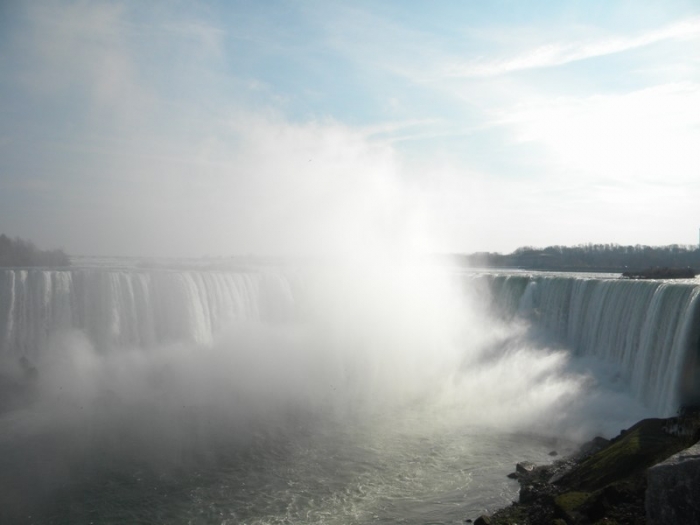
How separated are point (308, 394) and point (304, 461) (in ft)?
18.1

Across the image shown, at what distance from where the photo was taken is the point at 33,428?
13.3 metres

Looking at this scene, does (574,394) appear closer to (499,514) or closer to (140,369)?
(499,514)

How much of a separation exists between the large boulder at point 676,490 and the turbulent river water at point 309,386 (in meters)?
4.16

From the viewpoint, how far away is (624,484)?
25.1 feet

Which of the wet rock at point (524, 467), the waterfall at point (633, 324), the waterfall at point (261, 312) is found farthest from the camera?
the waterfall at point (261, 312)

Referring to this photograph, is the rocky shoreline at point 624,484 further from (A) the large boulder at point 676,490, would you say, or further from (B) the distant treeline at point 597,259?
(B) the distant treeline at point 597,259

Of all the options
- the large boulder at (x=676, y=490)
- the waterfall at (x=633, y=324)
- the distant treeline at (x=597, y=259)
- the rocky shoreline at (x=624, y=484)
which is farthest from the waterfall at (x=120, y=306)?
the distant treeline at (x=597, y=259)

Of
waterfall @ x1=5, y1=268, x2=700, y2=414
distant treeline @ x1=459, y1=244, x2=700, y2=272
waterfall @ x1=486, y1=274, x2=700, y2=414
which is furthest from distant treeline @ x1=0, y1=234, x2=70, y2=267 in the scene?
distant treeline @ x1=459, y1=244, x2=700, y2=272

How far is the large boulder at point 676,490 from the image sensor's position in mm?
5312

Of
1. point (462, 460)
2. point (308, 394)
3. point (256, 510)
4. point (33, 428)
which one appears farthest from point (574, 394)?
point (33, 428)

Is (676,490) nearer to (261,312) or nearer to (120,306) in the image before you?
(120,306)

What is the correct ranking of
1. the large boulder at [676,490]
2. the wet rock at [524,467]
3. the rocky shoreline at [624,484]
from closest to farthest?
1. the large boulder at [676,490]
2. the rocky shoreline at [624,484]
3. the wet rock at [524,467]

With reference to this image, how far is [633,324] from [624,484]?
10.5 metres

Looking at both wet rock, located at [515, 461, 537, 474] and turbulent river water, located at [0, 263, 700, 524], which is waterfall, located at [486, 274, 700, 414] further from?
wet rock, located at [515, 461, 537, 474]
